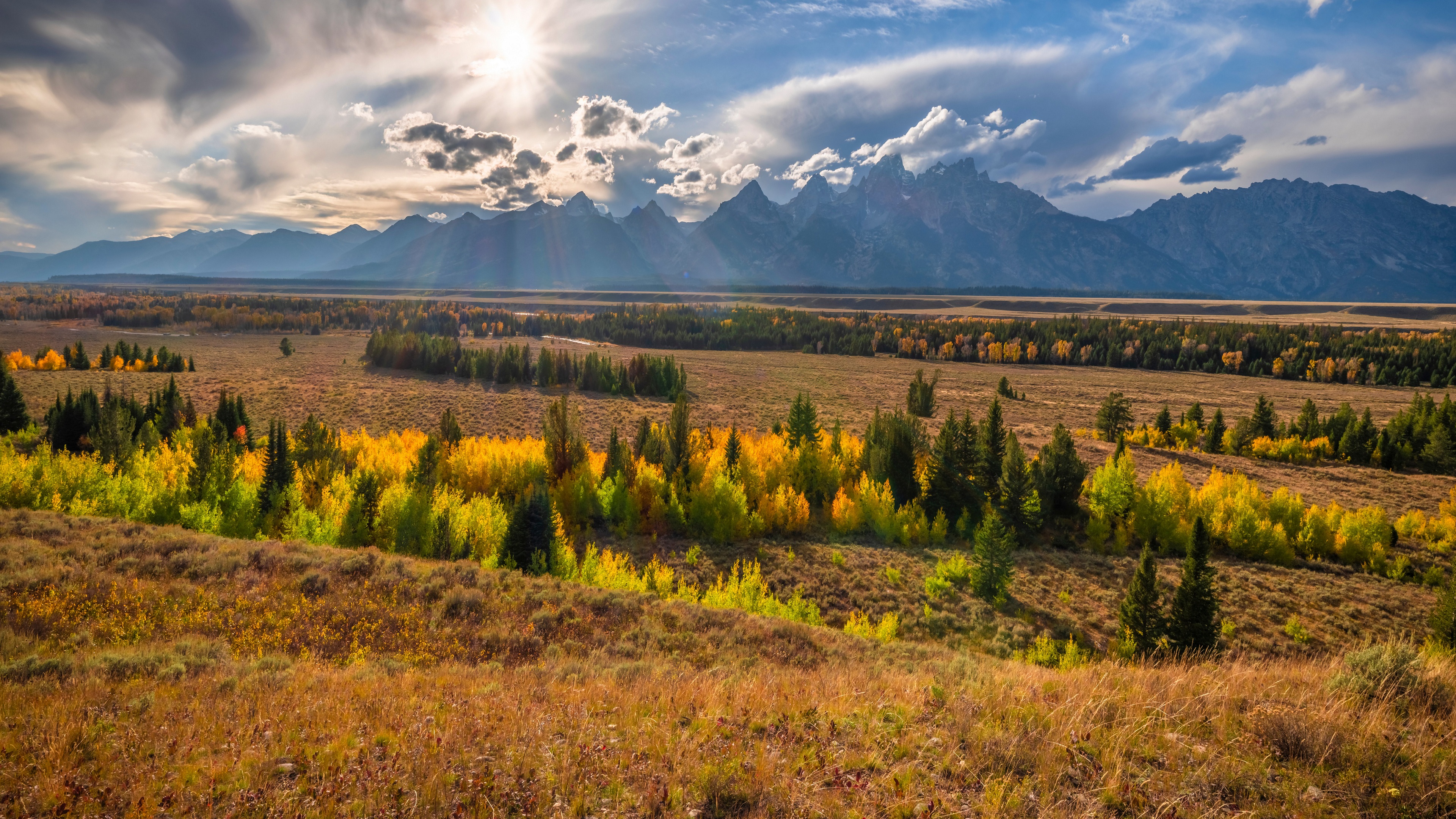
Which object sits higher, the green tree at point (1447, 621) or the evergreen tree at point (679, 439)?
the evergreen tree at point (679, 439)

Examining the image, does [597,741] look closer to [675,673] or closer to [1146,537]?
[675,673]

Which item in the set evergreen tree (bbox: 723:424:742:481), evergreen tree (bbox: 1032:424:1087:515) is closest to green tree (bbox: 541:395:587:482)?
evergreen tree (bbox: 723:424:742:481)

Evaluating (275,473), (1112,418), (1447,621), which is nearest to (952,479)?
(1447,621)

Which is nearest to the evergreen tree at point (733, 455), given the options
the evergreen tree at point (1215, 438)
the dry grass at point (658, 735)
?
the dry grass at point (658, 735)

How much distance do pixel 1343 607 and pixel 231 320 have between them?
232m

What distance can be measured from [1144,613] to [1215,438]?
4042 centimetres

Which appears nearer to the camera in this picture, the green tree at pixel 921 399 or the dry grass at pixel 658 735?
the dry grass at pixel 658 735

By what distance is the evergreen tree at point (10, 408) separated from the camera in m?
38.7

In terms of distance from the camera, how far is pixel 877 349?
6176 inches

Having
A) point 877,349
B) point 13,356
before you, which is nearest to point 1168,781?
point 13,356

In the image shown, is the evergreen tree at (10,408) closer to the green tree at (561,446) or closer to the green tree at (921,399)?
the green tree at (561,446)

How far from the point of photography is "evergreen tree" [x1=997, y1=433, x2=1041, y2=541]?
31.0 metres

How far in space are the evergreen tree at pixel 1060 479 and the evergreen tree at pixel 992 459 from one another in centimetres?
236

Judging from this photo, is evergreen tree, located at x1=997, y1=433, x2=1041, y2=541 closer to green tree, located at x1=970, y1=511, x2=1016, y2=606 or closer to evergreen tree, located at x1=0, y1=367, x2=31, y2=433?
green tree, located at x1=970, y1=511, x2=1016, y2=606
